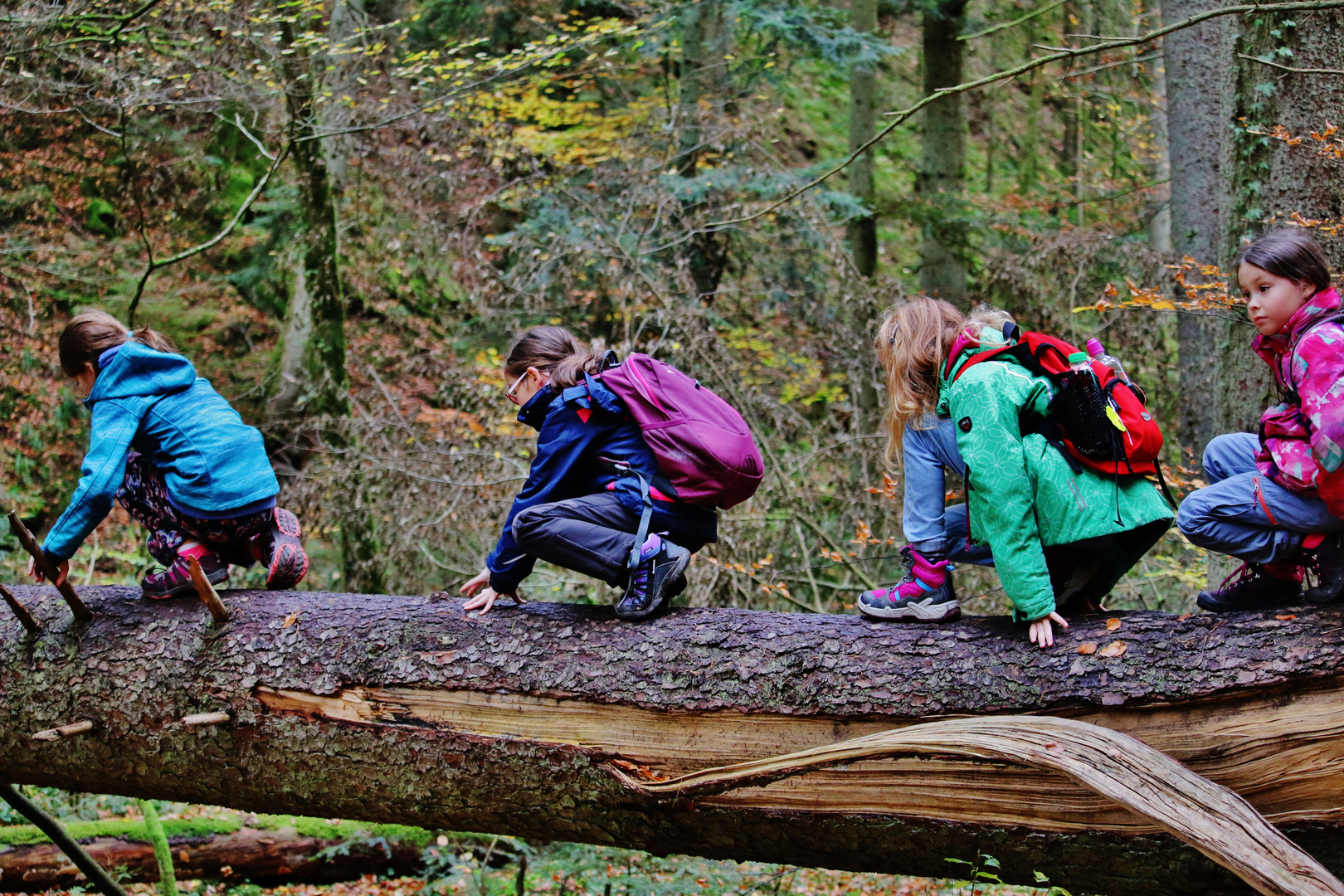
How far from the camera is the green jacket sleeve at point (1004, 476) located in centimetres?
287

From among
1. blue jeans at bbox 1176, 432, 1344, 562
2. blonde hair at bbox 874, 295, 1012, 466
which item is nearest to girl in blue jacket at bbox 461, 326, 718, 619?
blonde hair at bbox 874, 295, 1012, 466

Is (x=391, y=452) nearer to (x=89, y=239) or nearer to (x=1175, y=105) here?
(x=89, y=239)

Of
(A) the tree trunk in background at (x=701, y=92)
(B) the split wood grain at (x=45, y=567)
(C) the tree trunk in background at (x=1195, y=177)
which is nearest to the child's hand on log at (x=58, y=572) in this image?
(B) the split wood grain at (x=45, y=567)

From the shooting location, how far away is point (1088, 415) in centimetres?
293

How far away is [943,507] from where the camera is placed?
130 inches

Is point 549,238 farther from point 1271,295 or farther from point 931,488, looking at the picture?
point 1271,295

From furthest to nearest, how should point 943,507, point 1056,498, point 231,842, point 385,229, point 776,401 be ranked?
point 385,229
point 776,401
point 231,842
point 943,507
point 1056,498

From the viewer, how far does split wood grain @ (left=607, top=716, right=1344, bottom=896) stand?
7.07 ft

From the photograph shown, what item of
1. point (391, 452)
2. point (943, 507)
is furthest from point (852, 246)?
point (943, 507)

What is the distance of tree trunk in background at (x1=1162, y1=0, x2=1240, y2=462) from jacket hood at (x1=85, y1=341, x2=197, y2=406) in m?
6.92

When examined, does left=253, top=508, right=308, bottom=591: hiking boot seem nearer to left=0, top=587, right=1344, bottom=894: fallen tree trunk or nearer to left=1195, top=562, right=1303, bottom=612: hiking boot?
left=0, top=587, right=1344, bottom=894: fallen tree trunk

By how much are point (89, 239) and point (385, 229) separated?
3436mm

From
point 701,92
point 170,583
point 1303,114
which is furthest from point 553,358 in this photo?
point 701,92

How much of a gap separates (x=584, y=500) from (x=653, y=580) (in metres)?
0.39
